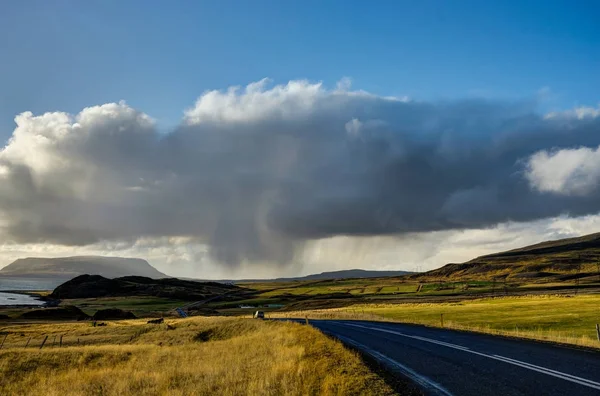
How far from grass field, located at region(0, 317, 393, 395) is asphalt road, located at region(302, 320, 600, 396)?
199 cm

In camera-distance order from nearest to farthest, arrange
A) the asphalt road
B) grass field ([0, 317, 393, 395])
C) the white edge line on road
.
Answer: the asphalt road → the white edge line on road → grass field ([0, 317, 393, 395])

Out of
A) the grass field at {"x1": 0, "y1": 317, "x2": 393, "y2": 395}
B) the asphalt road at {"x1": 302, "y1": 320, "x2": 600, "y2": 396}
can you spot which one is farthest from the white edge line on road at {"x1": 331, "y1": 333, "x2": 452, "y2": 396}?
the grass field at {"x1": 0, "y1": 317, "x2": 393, "y2": 395}

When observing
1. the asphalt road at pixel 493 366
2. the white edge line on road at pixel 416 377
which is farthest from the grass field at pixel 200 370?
the asphalt road at pixel 493 366

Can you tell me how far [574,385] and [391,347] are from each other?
13.6 m

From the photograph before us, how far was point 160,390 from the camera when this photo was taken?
20953 mm

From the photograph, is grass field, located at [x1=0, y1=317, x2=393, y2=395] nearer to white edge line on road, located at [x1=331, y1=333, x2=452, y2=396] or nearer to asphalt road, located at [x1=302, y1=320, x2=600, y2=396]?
white edge line on road, located at [x1=331, y1=333, x2=452, y2=396]

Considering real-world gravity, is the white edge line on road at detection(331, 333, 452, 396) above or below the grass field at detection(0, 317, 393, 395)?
above

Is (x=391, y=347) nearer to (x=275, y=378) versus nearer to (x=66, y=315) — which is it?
(x=275, y=378)

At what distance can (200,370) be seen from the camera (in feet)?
79.8

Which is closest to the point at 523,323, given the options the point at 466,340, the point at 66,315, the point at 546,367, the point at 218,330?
the point at 466,340

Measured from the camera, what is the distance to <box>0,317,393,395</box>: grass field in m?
16.2

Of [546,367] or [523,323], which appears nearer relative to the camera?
[546,367]

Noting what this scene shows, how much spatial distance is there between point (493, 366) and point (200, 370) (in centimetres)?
1426

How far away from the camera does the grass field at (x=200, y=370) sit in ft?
53.1
